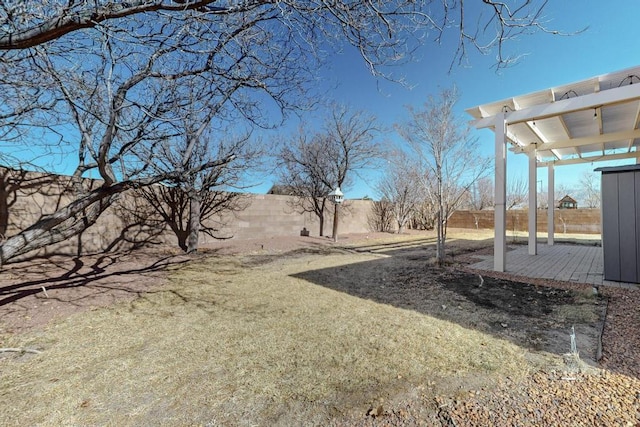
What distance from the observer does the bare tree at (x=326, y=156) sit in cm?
1103

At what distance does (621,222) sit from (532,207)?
327 centimetres

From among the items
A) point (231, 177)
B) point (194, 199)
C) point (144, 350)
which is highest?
point (231, 177)

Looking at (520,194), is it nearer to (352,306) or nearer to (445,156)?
(445,156)

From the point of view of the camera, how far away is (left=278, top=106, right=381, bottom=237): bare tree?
434 inches

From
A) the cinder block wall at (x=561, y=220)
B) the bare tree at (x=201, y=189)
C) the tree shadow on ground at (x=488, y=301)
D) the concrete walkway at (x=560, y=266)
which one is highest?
the bare tree at (x=201, y=189)

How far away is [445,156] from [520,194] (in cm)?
2189

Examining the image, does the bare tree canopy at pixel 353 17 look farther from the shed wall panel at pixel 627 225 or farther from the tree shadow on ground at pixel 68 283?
the shed wall panel at pixel 627 225

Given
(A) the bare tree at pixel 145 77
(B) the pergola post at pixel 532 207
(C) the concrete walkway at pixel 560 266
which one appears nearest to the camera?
(A) the bare tree at pixel 145 77

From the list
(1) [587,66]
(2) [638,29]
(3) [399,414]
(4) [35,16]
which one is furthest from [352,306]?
(1) [587,66]

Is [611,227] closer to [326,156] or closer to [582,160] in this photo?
[582,160]

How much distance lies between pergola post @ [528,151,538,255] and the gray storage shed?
297 centimetres

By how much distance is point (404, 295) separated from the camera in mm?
4082

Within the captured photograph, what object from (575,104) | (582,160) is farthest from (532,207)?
(582,160)

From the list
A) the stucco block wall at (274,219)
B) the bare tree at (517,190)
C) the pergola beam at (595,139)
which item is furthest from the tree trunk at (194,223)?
the bare tree at (517,190)
